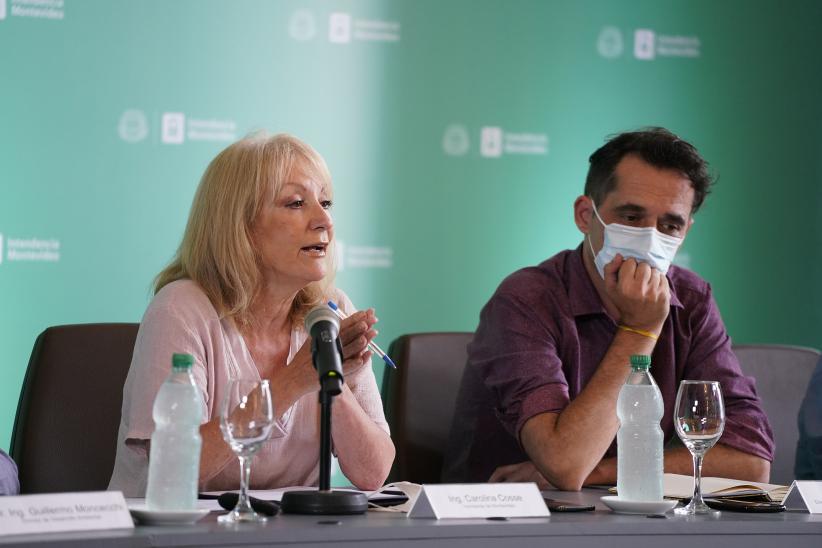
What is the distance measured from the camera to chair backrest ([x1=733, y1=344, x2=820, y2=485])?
2.94 m

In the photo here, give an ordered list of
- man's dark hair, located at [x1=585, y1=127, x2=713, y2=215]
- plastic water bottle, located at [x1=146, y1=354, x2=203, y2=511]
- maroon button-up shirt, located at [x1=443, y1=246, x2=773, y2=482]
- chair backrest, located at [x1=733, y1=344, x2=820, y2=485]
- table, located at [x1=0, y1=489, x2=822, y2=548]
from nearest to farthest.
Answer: table, located at [x1=0, y1=489, x2=822, y2=548]
plastic water bottle, located at [x1=146, y1=354, x2=203, y2=511]
maroon button-up shirt, located at [x1=443, y1=246, x2=773, y2=482]
man's dark hair, located at [x1=585, y1=127, x2=713, y2=215]
chair backrest, located at [x1=733, y1=344, x2=820, y2=485]

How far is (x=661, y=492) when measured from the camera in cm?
169

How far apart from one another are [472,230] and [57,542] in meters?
3.12

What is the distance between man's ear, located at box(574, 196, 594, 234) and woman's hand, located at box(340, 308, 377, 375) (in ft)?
2.93

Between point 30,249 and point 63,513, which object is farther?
point 30,249

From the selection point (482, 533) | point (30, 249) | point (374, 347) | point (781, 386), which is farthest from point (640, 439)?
point (30, 249)

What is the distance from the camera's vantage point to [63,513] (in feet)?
4.28

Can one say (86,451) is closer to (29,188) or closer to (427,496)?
(427,496)

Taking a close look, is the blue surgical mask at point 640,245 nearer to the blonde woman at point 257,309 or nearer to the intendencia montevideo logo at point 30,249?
the blonde woman at point 257,309

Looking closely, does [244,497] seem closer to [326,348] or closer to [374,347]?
[326,348]

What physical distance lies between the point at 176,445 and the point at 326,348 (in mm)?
242

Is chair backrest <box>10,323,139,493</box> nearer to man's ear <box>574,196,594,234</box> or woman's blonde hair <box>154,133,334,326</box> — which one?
woman's blonde hair <box>154,133,334,326</box>

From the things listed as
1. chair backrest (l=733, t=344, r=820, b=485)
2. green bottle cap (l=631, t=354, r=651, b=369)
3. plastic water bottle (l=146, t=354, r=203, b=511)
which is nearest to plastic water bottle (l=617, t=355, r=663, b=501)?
green bottle cap (l=631, t=354, r=651, b=369)

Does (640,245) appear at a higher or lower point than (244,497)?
higher
